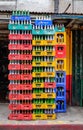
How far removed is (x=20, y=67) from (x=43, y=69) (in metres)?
0.70

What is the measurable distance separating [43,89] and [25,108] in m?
0.78

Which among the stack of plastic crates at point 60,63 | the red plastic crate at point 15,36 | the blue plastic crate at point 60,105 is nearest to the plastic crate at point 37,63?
the red plastic crate at point 15,36

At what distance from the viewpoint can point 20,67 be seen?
10742mm

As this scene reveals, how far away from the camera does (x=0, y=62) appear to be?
1395 centimetres

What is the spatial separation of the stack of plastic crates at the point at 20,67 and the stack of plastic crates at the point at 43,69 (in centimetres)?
17

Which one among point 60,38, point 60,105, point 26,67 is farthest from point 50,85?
point 60,38

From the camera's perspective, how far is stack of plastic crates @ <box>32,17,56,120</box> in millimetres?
10805

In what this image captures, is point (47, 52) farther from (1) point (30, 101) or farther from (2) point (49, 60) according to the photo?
(1) point (30, 101)

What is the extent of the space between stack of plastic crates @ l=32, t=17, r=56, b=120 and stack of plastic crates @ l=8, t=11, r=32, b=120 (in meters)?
0.17

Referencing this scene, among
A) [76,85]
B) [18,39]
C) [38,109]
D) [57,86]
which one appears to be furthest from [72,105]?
[18,39]

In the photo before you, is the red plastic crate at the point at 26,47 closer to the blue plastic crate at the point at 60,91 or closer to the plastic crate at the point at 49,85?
the plastic crate at the point at 49,85

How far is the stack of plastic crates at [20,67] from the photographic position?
10734 millimetres

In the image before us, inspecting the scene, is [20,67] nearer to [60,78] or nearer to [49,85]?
[49,85]

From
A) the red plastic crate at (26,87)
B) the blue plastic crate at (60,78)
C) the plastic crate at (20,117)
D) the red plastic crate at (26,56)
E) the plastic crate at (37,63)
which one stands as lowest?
the plastic crate at (20,117)
